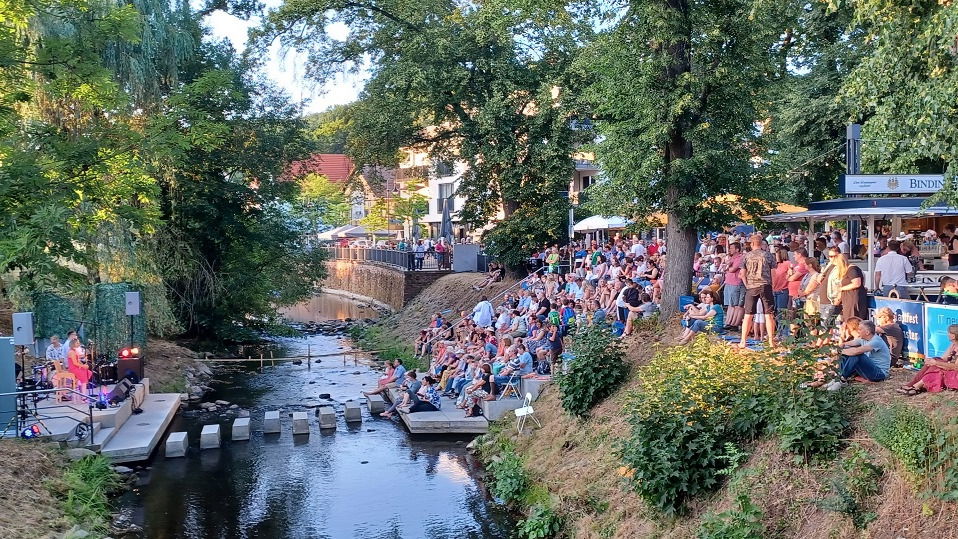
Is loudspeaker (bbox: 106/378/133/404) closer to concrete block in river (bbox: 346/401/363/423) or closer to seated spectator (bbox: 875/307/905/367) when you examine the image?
concrete block in river (bbox: 346/401/363/423)

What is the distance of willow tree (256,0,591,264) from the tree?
708 inches

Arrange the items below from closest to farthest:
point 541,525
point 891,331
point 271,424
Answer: point 891,331
point 541,525
point 271,424

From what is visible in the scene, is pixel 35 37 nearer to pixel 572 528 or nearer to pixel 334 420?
pixel 334 420

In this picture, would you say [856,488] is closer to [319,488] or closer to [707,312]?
[707,312]

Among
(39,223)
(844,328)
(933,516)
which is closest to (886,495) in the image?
(933,516)

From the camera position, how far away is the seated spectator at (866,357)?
11.1 m

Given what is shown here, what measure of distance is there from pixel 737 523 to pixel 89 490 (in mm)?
10119

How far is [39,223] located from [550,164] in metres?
18.9

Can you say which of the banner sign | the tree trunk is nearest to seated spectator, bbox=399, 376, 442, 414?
the tree trunk

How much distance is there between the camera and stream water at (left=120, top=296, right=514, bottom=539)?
1379 centimetres

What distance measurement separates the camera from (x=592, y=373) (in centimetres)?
1553

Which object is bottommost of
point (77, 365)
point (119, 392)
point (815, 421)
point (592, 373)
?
point (119, 392)

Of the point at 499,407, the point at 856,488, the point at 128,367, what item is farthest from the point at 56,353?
the point at 856,488

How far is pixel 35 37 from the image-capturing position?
64.5 feet
